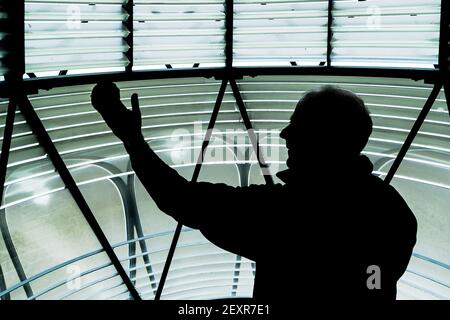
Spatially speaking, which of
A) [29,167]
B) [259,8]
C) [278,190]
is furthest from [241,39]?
[278,190]

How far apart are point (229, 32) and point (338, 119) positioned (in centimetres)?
629

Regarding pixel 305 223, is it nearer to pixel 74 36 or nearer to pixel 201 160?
pixel 74 36

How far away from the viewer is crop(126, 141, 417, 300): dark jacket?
200cm

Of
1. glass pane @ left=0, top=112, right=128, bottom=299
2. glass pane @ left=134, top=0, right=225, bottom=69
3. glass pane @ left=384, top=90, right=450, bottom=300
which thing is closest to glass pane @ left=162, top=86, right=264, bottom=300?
glass pane @ left=134, top=0, right=225, bottom=69

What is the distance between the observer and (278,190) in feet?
6.83

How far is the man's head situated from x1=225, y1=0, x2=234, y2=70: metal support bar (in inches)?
241

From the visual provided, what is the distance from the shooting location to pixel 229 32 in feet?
26.1

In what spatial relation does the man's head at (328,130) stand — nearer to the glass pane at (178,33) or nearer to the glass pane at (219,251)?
the glass pane at (178,33)

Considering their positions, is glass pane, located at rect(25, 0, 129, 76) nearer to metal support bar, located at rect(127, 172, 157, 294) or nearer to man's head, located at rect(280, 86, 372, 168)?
metal support bar, located at rect(127, 172, 157, 294)

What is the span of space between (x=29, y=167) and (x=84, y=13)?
2967 mm

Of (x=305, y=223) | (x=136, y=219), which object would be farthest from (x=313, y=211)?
(x=136, y=219)

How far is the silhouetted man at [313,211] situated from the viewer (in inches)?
78.7

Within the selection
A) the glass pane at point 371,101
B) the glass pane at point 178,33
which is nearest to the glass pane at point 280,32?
the glass pane at point 178,33

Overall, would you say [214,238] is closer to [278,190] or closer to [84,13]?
[278,190]
